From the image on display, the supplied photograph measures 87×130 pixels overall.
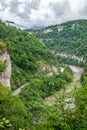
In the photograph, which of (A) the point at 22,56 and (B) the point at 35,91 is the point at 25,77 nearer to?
(A) the point at 22,56

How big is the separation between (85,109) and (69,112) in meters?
0.96

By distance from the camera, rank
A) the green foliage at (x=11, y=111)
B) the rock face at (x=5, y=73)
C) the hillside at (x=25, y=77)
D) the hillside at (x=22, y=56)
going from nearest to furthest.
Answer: the green foliage at (x=11, y=111)
the hillside at (x=25, y=77)
the rock face at (x=5, y=73)
the hillside at (x=22, y=56)

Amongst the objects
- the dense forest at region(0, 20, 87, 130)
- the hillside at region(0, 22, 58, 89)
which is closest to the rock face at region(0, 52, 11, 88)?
the dense forest at region(0, 20, 87, 130)

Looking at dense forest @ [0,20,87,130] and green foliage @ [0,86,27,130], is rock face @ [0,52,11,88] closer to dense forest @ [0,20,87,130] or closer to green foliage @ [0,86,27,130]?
dense forest @ [0,20,87,130]

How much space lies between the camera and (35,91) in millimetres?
77688

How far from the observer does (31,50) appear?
10600cm

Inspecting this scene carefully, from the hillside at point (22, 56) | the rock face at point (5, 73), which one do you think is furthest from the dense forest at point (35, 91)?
the rock face at point (5, 73)

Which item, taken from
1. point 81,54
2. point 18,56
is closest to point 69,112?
point 18,56

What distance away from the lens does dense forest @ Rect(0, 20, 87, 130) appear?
18.7 metres

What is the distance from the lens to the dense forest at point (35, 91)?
18672 millimetres

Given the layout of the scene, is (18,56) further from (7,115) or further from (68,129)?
(68,129)

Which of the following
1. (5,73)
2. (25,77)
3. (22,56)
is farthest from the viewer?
(22,56)

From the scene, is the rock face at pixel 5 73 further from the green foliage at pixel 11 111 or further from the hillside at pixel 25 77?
the green foliage at pixel 11 111

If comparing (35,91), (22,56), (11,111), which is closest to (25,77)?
(22,56)
